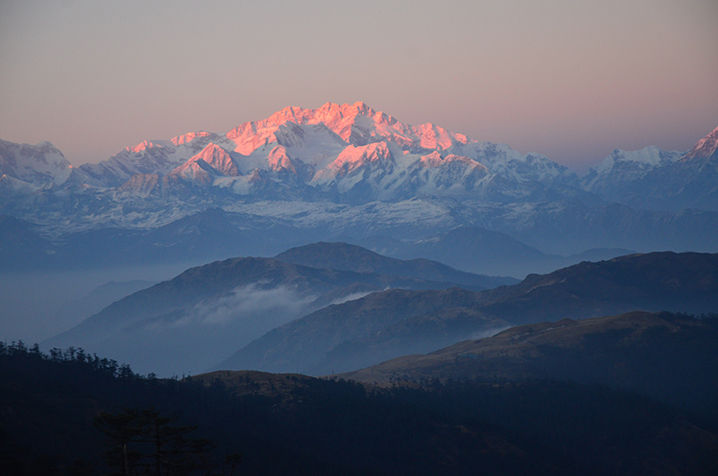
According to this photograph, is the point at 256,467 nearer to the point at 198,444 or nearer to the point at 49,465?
the point at 49,465

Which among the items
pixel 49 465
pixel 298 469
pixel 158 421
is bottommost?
pixel 298 469

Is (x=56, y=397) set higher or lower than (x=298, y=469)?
higher

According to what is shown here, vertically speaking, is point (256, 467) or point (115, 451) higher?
point (115, 451)

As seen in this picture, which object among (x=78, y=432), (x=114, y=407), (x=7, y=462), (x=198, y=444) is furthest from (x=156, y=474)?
(x=114, y=407)

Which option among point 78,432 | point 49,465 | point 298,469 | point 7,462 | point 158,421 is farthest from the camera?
point 298,469

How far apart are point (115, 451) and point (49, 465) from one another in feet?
165

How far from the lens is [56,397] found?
197000 mm

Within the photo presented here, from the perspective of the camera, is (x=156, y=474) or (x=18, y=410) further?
(x=18, y=410)

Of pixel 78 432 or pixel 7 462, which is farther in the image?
pixel 78 432

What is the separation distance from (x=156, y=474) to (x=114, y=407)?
420ft

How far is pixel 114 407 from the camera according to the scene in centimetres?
19675

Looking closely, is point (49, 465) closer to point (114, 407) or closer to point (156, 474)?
point (156, 474)

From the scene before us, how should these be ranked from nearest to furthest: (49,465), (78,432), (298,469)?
1. (49,465)
2. (78,432)
3. (298,469)

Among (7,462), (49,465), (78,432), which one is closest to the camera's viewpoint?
(7,462)
